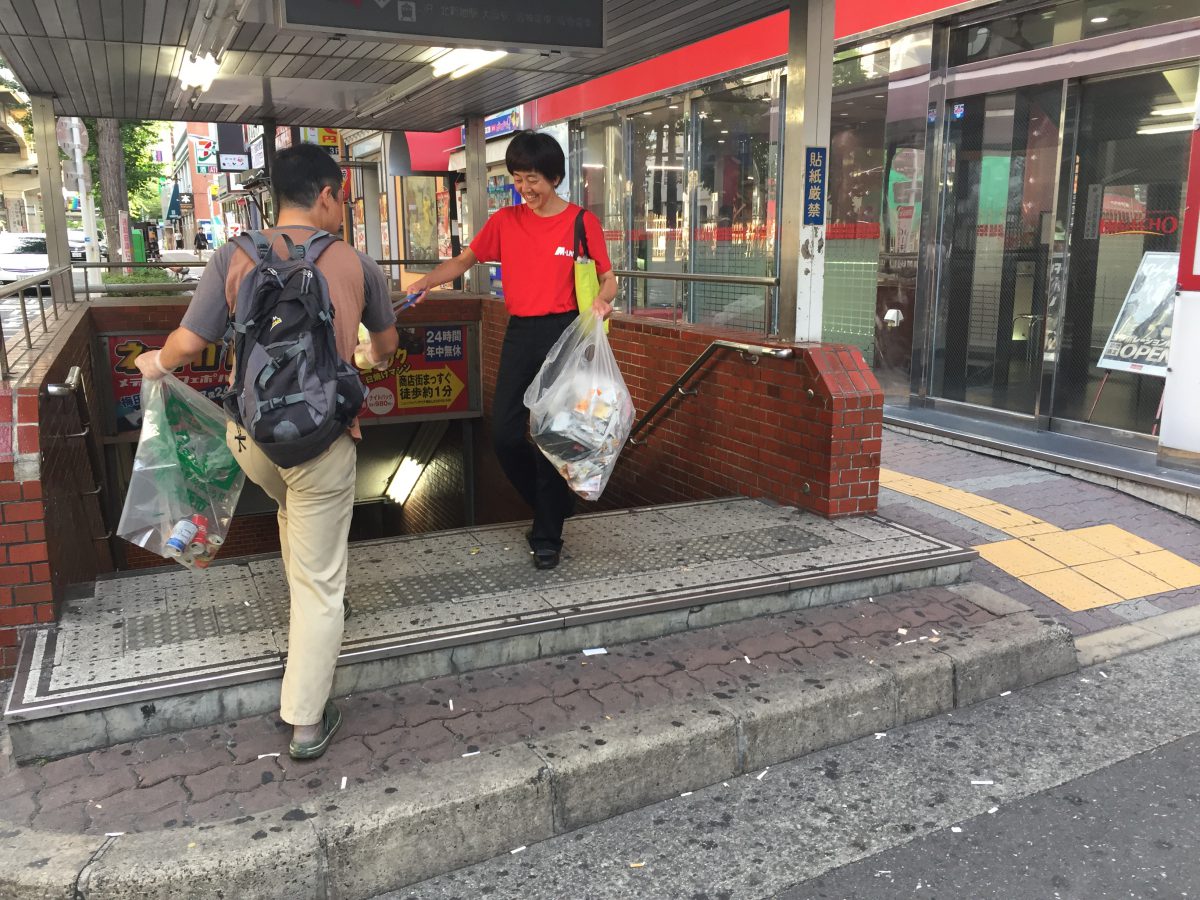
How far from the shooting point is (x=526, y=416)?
14.4 feet

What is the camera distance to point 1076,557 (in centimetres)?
519

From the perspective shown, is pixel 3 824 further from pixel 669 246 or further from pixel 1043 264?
pixel 669 246

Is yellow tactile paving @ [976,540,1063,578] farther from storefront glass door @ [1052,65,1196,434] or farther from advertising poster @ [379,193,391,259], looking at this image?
advertising poster @ [379,193,391,259]

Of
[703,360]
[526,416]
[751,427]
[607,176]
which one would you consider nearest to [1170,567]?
[751,427]

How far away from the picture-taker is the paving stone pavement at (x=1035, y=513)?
4.65 meters

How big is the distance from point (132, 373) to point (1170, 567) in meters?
7.97

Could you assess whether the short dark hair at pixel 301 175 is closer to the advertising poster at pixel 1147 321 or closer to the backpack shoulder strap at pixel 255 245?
the backpack shoulder strap at pixel 255 245

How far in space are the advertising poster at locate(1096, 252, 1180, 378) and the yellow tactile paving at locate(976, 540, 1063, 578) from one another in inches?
93.0

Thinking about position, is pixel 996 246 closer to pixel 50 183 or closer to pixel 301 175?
pixel 301 175

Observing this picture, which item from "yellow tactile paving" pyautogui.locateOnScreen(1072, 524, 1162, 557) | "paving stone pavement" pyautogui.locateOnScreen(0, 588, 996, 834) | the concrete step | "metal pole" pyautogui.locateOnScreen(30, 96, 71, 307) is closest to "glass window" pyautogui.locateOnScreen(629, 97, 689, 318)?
"metal pole" pyautogui.locateOnScreen(30, 96, 71, 307)

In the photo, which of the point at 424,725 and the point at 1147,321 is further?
the point at 1147,321

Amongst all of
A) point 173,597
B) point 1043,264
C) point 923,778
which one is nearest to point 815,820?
point 923,778

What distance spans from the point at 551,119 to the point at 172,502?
12.2m

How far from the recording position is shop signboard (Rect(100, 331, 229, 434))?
26.3ft
